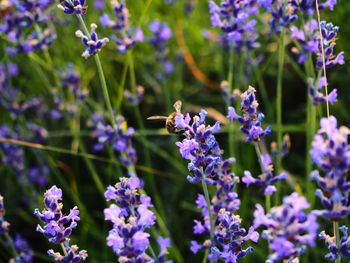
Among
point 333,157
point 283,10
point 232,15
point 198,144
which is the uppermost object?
point 232,15

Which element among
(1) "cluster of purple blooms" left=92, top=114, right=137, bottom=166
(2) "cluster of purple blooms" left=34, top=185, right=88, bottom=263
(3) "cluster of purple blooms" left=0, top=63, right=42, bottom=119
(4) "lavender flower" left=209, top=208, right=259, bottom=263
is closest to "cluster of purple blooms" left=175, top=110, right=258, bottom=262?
(4) "lavender flower" left=209, top=208, right=259, bottom=263

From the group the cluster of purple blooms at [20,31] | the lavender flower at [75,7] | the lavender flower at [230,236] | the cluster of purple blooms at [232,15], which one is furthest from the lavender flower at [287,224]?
the cluster of purple blooms at [20,31]

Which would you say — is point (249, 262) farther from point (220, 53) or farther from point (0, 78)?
point (0, 78)

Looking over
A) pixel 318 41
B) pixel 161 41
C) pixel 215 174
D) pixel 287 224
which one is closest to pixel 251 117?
pixel 215 174

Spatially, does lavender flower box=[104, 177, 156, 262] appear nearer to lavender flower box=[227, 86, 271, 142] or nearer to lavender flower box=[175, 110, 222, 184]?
lavender flower box=[175, 110, 222, 184]

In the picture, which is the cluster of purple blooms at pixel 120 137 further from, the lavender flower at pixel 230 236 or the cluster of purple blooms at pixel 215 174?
the lavender flower at pixel 230 236

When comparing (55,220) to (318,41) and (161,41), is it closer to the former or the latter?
(318,41)
